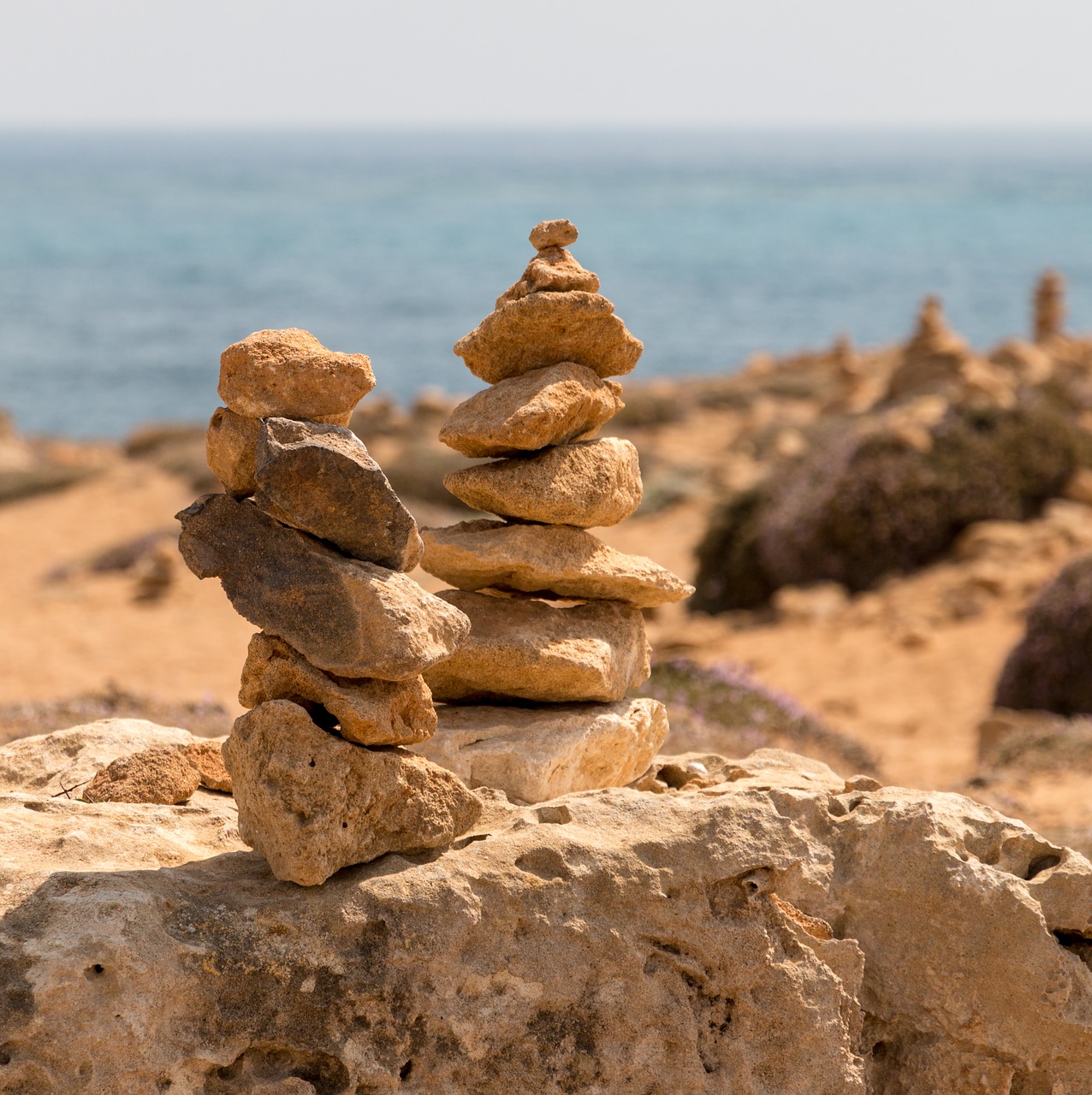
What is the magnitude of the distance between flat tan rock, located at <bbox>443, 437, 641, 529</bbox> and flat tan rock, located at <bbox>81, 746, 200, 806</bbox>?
1268mm

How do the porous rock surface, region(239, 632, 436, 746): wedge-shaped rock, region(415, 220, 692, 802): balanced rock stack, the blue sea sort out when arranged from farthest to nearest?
1. the blue sea
2. region(415, 220, 692, 802): balanced rock stack
3. region(239, 632, 436, 746): wedge-shaped rock
4. the porous rock surface

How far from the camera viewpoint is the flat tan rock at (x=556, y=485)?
14.9ft

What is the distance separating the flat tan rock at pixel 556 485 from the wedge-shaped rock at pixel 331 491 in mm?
729

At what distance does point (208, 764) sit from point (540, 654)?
1.19m

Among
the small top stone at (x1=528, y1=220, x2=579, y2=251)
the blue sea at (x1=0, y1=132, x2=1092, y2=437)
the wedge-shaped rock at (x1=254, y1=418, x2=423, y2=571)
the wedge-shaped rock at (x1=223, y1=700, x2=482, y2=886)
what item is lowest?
the blue sea at (x1=0, y1=132, x2=1092, y2=437)

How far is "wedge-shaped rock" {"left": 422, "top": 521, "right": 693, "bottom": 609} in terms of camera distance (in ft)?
15.1

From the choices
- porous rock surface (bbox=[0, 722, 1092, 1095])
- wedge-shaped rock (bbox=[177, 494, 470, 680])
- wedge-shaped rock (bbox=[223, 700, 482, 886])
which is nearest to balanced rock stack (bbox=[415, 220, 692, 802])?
→ porous rock surface (bbox=[0, 722, 1092, 1095])

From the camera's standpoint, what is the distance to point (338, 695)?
3.75 meters

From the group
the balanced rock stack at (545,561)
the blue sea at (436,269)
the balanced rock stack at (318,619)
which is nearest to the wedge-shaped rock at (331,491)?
the balanced rock stack at (318,619)

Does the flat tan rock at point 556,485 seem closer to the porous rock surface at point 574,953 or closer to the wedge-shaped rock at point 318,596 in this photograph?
the wedge-shaped rock at point 318,596

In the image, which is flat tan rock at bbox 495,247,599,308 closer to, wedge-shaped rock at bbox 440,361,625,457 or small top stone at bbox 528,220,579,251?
small top stone at bbox 528,220,579,251

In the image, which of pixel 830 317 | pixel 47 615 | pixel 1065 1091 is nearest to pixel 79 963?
pixel 1065 1091

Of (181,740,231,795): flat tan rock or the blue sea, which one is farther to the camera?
the blue sea

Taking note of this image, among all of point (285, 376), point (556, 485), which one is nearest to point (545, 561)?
point (556, 485)
